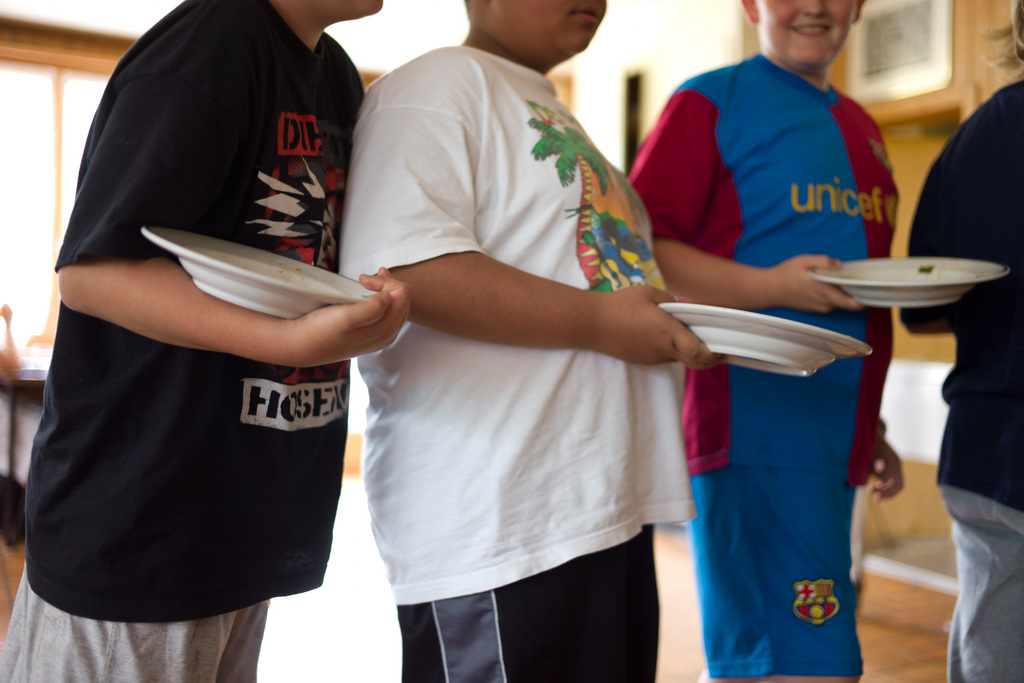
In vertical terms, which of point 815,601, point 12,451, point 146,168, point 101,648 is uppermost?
point 146,168

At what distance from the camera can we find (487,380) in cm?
91

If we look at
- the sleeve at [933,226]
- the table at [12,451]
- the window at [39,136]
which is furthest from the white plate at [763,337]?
the window at [39,136]

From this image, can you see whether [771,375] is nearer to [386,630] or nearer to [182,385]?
[182,385]

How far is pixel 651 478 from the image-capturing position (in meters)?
1.00

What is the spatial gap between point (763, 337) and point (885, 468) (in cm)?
65

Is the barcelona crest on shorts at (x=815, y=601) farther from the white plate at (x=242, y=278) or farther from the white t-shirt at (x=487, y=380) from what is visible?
the white plate at (x=242, y=278)

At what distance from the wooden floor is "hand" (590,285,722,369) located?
5.60 feet

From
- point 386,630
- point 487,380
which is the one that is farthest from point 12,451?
point 487,380

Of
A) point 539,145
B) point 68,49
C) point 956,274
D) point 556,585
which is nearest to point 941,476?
point 956,274

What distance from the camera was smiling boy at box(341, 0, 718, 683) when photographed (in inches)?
33.9

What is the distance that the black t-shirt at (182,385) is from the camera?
26.6 inches

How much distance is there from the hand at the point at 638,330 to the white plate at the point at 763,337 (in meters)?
0.02

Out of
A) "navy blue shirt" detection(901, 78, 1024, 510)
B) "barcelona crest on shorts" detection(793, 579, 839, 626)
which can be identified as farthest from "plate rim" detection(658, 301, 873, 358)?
"barcelona crest on shorts" detection(793, 579, 839, 626)

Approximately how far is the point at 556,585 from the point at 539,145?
0.52 metres
